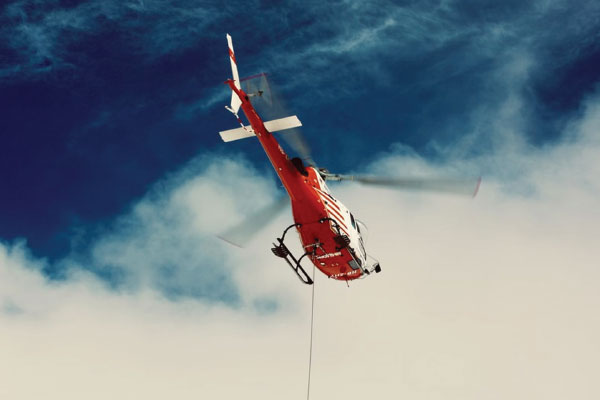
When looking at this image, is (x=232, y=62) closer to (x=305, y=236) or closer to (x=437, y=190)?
(x=305, y=236)

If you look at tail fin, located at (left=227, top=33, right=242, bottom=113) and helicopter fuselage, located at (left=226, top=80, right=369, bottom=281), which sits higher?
tail fin, located at (left=227, top=33, right=242, bottom=113)

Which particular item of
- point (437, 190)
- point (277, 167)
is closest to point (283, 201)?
point (277, 167)

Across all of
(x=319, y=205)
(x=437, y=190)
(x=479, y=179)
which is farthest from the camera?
(x=319, y=205)

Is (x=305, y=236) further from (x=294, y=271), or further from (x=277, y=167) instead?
(x=277, y=167)

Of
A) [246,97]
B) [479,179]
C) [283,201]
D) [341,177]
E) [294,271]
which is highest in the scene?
[246,97]

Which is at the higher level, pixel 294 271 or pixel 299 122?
pixel 299 122

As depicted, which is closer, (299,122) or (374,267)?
(299,122)

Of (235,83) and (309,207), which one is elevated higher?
(235,83)

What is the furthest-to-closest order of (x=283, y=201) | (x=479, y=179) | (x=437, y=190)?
(x=283, y=201) < (x=437, y=190) < (x=479, y=179)

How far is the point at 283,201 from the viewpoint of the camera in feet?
120

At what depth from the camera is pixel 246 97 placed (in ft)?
112

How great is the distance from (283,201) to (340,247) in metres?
5.54

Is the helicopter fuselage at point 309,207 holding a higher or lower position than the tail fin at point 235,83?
lower

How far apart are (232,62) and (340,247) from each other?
14.9 meters
